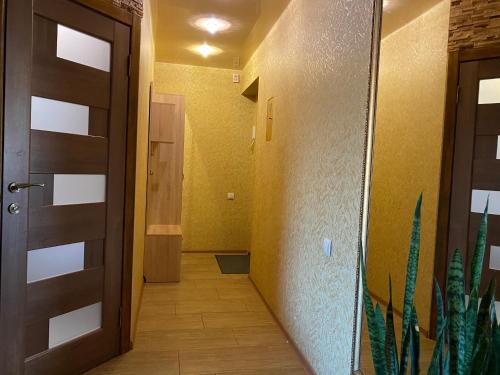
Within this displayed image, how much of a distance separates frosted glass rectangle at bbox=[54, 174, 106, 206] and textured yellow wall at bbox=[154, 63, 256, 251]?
3402 millimetres

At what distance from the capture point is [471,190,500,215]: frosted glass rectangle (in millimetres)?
1127

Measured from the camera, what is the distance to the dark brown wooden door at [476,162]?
114 cm

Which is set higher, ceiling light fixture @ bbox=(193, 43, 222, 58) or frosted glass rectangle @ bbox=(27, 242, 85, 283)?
ceiling light fixture @ bbox=(193, 43, 222, 58)

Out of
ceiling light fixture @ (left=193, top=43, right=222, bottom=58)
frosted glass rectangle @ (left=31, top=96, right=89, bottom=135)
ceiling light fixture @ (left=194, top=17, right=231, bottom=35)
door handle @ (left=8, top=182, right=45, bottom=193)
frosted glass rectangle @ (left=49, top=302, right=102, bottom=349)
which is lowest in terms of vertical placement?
frosted glass rectangle @ (left=49, top=302, right=102, bottom=349)

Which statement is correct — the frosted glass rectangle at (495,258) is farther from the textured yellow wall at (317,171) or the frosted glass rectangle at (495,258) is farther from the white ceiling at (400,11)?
the white ceiling at (400,11)

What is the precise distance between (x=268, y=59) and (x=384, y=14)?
225cm

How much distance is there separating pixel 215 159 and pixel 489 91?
15.7 feet

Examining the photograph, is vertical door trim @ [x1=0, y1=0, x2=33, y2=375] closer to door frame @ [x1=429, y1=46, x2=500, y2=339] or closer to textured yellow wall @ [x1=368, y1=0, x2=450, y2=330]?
textured yellow wall @ [x1=368, y1=0, x2=450, y2=330]

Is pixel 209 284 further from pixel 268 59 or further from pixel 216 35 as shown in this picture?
pixel 216 35

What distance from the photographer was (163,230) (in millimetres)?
4352

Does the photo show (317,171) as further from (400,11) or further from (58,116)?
(58,116)

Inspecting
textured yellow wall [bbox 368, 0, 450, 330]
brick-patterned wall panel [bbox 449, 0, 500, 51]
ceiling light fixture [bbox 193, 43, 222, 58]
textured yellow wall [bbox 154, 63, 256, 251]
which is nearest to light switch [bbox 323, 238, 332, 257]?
textured yellow wall [bbox 368, 0, 450, 330]

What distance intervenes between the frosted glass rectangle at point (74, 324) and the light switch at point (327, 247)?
1413 millimetres

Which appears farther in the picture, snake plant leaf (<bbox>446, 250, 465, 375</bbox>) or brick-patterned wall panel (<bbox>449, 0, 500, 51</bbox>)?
brick-patterned wall panel (<bbox>449, 0, 500, 51</bbox>)
